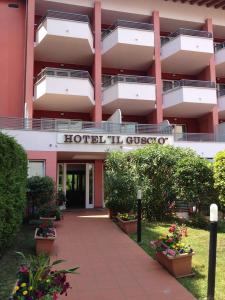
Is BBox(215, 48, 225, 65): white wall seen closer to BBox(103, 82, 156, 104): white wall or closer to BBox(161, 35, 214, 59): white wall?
BBox(161, 35, 214, 59): white wall

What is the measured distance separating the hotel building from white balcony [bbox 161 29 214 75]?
69mm

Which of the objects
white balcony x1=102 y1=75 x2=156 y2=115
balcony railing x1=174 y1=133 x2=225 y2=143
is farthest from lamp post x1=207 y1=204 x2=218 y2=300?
white balcony x1=102 y1=75 x2=156 y2=115

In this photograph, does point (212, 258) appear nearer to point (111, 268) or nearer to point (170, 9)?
point (111, 268)

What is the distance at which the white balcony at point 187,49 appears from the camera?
2259 centimetres

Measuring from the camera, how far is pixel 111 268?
7941 millimetres

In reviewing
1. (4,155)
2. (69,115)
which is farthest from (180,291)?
(69,115)

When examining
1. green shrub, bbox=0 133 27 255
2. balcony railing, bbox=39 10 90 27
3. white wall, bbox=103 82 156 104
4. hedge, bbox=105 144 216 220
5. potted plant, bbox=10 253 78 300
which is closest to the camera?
potted plant, bbox=10 253 78 300

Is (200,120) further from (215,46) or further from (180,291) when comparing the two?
(180,291)

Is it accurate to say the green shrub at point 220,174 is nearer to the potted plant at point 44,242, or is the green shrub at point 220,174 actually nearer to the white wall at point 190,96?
the potted plant at point 44,242

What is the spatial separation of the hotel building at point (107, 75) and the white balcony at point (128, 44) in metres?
0.07

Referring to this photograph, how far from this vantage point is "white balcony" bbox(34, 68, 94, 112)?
19984 millimetres

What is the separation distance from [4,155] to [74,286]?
3.29 m

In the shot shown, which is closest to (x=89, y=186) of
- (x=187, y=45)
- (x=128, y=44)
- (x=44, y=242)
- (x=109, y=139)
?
(x=109, y=139)

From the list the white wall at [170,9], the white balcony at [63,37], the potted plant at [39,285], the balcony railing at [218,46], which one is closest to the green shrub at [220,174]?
the potted plant at [39,285]
